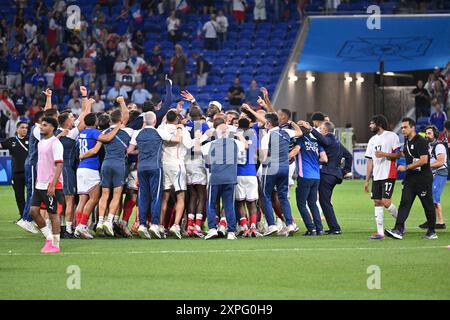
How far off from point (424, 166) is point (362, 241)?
65.9 inches

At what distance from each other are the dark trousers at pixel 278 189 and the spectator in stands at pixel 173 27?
24.1m

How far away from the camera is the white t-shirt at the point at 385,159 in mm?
18234

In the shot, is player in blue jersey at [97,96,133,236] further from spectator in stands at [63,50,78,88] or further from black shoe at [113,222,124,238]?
spectator in stands at [63,50,78,88]

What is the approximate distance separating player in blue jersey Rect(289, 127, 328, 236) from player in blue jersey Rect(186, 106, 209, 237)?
5.46 ft

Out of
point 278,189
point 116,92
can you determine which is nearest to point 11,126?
point 116,92

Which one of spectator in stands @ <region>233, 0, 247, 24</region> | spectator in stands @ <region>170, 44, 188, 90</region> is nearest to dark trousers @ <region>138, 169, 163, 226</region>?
spectator in stands @ <region>170, 44, 188, 90</region>

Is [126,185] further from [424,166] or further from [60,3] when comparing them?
[60,3]

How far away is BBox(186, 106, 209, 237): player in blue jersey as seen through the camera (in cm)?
1912

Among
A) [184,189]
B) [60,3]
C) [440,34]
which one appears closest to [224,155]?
[184,189]

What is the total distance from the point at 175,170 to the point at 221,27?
23968 mm

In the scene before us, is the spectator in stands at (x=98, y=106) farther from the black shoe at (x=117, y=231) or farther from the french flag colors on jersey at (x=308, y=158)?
the french flag colors on jersey at (x=308, y=158)

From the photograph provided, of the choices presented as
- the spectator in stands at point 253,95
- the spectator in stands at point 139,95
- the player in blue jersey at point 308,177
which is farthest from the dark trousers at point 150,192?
the spectator in stands at point 139,95

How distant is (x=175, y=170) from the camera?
18859 millimetres

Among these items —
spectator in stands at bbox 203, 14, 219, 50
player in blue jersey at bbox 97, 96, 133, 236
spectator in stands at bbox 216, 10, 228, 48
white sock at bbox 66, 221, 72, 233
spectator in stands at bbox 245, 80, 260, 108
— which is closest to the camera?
player in blue jersey at bbox 97, 96, 133, 236
